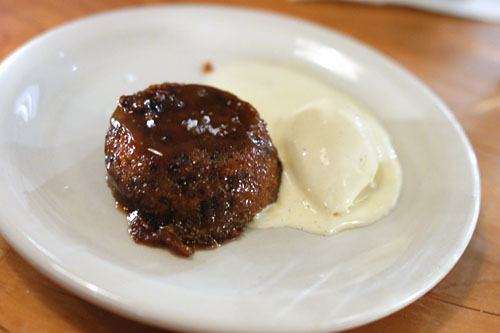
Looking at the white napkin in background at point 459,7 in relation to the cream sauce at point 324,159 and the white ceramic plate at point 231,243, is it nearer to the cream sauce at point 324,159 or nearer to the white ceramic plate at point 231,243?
the white ceramic plate at point 231,243

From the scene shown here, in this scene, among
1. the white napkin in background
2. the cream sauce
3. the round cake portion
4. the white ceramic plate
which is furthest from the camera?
the white napkin in background

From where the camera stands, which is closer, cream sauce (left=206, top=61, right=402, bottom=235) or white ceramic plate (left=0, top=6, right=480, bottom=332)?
white ceramic plate (left=0, top=6, right=480, bottom=332)

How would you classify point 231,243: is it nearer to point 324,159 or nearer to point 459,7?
point 324,159

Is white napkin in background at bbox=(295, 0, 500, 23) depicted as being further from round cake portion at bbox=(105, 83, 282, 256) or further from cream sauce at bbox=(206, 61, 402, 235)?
round cake portion at bbox=(105, 83, 282, 256)

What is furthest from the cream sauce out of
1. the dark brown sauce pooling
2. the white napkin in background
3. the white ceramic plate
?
the white napkin in background

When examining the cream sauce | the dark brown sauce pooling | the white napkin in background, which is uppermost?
the dark brown sauce pooling

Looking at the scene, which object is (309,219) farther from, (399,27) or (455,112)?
(399,27)
